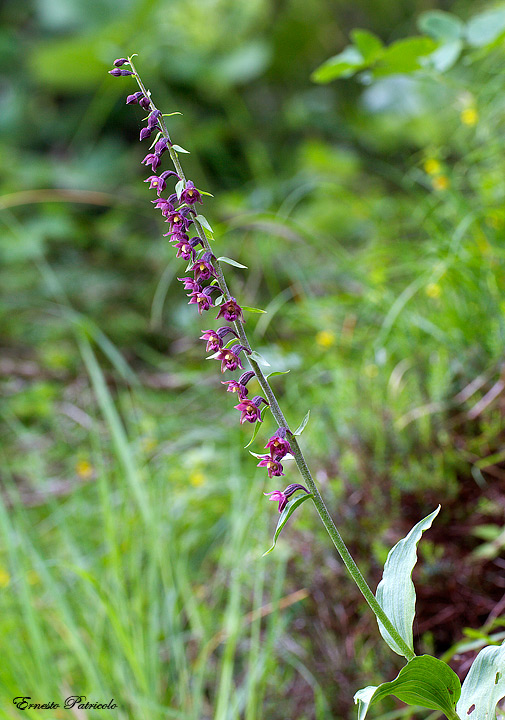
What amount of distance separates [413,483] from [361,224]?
253 centimetres

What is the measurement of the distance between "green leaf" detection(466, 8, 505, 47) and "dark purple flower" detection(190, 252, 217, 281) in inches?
42.7

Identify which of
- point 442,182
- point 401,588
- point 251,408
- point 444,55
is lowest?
point 401,588

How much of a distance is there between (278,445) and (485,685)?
0.39m

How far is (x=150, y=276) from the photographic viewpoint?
404 centimetres

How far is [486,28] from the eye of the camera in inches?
55.5

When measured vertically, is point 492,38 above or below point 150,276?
below

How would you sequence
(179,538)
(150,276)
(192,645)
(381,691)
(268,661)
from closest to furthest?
(381,691)
(268,661)
(192,645)
(179,538)
(150,276)

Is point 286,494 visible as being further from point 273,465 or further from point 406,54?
point 406,54

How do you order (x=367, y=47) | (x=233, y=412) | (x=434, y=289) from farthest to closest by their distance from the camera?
(x=233, y=412) → (x=434, y=289) → (x=367, y=47)

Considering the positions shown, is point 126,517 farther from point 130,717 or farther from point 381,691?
point 381,691

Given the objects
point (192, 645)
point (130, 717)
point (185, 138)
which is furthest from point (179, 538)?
point (185, 138)

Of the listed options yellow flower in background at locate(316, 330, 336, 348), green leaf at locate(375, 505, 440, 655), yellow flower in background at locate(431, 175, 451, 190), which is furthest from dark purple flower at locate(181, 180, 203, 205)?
yellow flower in background at locate(431, 175, 451, 190)

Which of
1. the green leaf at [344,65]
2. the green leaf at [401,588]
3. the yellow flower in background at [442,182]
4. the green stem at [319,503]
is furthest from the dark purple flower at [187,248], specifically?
the yellow flower in background at [442,182]

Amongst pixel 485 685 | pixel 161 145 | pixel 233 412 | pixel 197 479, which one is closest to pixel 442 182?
pixel 233 412
